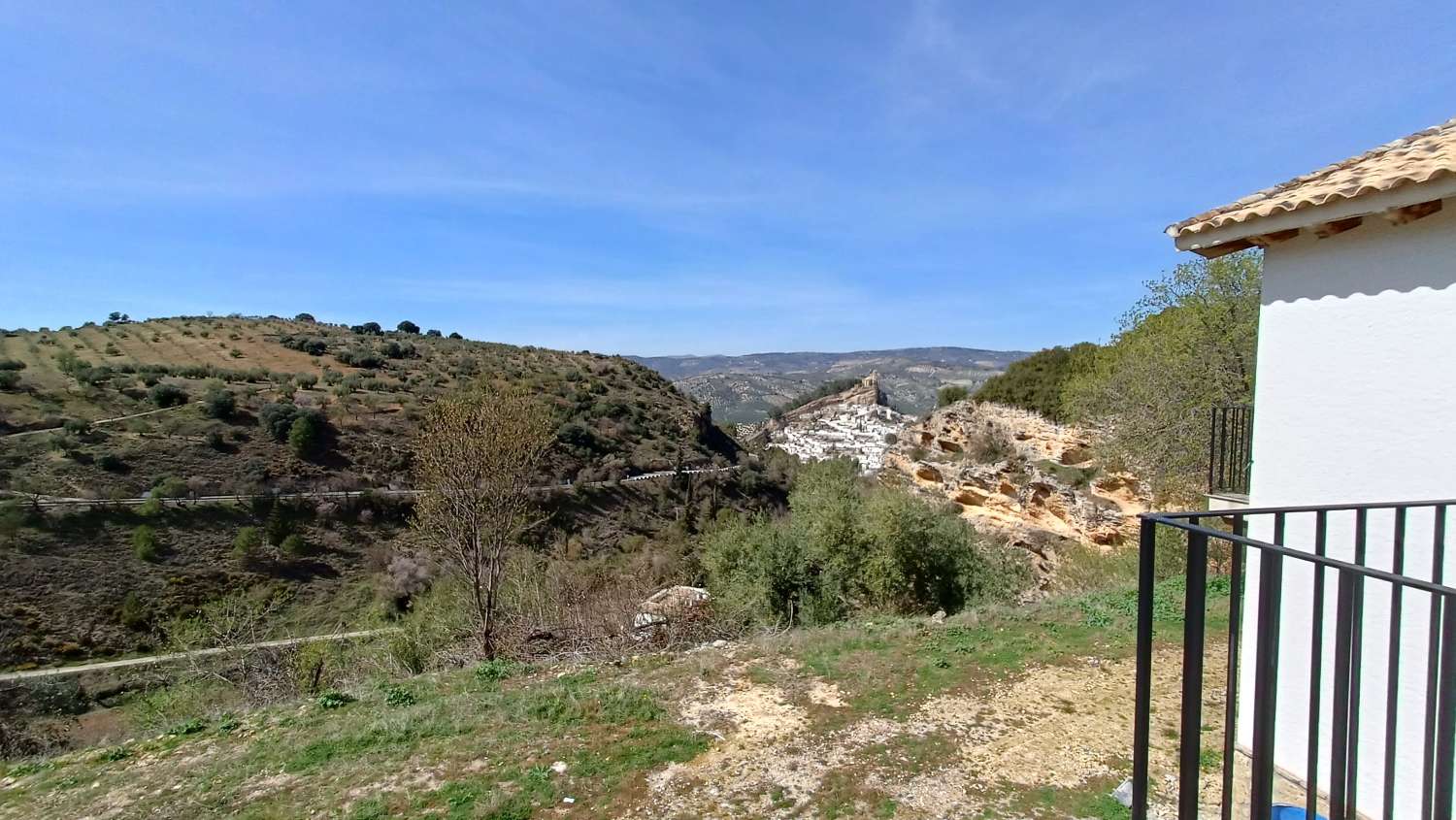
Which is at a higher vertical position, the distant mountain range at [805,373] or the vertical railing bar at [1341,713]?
the distant mountain range at [805,373]

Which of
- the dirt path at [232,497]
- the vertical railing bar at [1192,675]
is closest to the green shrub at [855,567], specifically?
the dirt path at [232,497]

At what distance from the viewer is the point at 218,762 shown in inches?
221

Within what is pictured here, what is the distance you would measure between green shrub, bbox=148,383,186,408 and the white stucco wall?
132 ft

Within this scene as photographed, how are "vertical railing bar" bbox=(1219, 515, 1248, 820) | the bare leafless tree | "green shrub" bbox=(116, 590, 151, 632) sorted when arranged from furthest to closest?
1. "green shrub" bbox=(116, 590, 151, 632)
2. the bare leafless tree
3. "vertical railing bar" bbox=(1219, 515, 1248, 820)

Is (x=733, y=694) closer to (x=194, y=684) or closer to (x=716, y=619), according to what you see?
(x=716, y=619)

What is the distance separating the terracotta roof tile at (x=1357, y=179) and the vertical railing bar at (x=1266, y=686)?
266cm

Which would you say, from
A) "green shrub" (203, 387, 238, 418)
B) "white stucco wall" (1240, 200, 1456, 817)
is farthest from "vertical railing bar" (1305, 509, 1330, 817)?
"green shrub" (203, 387, 238, 418)

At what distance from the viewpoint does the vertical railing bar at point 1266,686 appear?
1.99m

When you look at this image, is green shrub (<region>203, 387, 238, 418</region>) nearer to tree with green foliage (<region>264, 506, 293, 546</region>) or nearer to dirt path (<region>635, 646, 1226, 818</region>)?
tree with green foliage (<region>264, 506, 293, 546</region>)

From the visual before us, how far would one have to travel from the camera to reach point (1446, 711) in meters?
1.78

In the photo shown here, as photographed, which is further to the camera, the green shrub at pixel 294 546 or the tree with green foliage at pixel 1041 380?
the tree with green foliage at pixel 1041 380

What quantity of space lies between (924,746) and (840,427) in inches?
2164

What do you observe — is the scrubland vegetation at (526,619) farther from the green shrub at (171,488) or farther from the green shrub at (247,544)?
the green shrub at (171,488)

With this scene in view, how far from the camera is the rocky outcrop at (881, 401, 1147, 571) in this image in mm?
18188
